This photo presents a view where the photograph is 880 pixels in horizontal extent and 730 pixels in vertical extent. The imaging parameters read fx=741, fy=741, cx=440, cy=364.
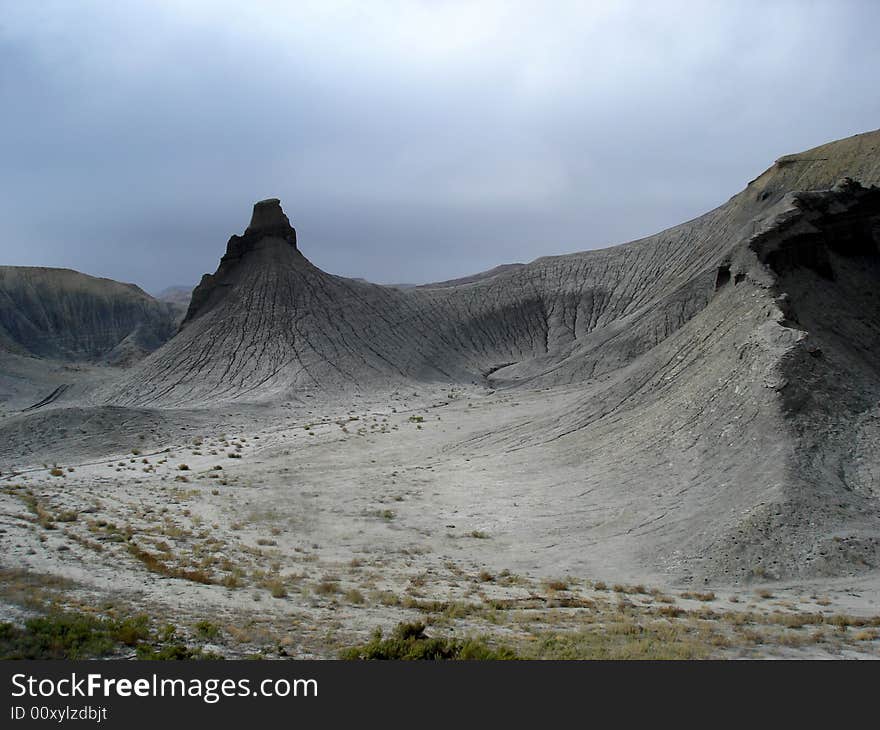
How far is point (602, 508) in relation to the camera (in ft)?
70.4

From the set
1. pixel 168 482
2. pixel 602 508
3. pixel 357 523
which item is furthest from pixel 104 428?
pixel 602 508

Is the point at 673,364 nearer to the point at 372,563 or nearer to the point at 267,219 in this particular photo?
the point at 372,563

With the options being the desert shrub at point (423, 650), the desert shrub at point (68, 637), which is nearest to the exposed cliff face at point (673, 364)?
Result: the desert shrub at point (423, 650)

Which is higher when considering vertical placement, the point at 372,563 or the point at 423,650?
the point at 372,563

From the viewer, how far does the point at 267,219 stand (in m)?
69.8

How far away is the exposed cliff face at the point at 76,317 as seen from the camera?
330ft

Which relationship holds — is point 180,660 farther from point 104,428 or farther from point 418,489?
point 104,428

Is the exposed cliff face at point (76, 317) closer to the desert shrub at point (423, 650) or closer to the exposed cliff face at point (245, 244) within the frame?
the exposed cliff face at point (245, 244)

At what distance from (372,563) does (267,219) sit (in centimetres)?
5772

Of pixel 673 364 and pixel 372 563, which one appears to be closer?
pixel 372 563

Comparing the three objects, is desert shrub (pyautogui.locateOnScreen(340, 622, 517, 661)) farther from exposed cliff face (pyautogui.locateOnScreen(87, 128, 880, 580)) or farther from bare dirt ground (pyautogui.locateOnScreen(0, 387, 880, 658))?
exposed cliff face (pyautogui.locateOnScreen(87, 128, 880, 580))

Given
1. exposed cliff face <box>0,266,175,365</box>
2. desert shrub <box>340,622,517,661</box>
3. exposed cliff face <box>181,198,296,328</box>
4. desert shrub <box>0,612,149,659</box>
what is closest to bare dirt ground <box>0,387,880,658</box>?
desert shrub <box>340,622,517,661</box>

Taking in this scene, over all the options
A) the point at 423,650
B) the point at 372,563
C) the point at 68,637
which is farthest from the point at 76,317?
the point at 423,650

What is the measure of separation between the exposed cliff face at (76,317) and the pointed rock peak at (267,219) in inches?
1478
